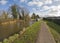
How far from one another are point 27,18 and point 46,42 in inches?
3315

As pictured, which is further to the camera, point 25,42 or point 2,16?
point 2,16

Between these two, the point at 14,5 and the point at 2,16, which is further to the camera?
the point at 14,5

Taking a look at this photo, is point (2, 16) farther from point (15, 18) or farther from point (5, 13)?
point (15, 18)

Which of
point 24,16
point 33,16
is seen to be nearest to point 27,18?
point 24,16

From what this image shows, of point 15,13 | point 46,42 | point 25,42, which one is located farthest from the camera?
point 15,13

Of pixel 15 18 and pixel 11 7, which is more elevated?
pixel 11 7

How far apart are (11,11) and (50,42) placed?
77.4m

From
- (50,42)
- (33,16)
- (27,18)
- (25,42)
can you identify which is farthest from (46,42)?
(33,16)

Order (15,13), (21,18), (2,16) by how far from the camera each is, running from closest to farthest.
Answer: (2,16) → (15,13) → (21,18)

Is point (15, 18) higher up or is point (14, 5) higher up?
point (14, 5)

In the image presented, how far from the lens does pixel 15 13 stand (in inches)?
3462

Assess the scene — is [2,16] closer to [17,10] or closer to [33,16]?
[17,10]

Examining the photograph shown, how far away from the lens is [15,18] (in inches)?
3435

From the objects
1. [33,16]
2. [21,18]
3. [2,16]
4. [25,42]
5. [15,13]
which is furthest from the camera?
[33,16]
